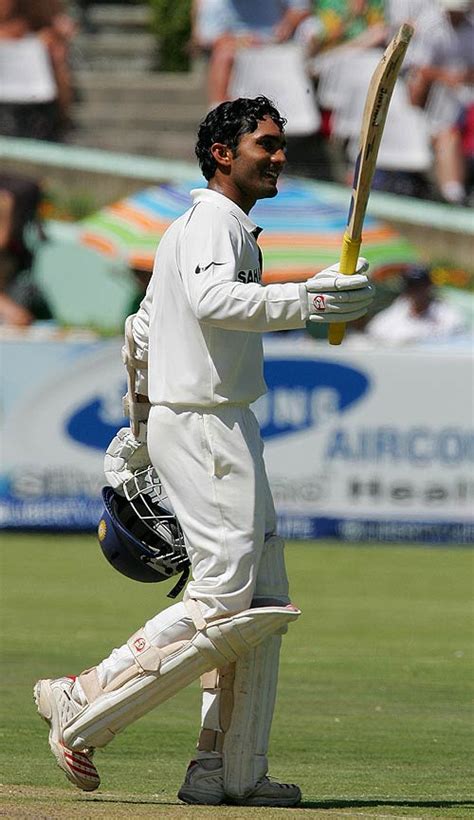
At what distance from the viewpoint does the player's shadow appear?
5219mm

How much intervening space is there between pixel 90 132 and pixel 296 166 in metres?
2.64

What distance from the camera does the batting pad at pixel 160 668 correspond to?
5.08 metres

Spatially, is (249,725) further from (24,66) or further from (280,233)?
(24,66)

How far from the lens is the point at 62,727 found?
17.3 feet

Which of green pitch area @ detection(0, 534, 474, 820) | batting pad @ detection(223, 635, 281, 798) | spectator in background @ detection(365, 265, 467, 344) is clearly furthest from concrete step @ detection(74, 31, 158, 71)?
batting pad @ detection(223, 635, 281, 798)

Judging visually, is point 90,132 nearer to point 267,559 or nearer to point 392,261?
point 392,261

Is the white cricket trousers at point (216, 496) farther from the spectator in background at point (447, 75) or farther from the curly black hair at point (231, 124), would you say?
the spectator in background at point (447, 75)

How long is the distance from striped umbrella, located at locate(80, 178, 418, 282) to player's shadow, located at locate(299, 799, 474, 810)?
38.6ft

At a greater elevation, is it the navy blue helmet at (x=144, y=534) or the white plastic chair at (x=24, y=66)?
the navy blue helmet at (x=144, y=534)

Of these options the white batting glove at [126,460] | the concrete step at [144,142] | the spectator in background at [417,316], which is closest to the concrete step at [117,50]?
the concrete step at [144,142]

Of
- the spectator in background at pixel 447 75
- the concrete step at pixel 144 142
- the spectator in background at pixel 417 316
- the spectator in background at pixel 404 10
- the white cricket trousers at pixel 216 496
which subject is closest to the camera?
the white cricket trousers at pixel 216 496

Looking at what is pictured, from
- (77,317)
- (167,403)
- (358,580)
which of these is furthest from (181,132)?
(167,403)

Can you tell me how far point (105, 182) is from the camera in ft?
70.8

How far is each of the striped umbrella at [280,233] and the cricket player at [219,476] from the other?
11574 millimetres
